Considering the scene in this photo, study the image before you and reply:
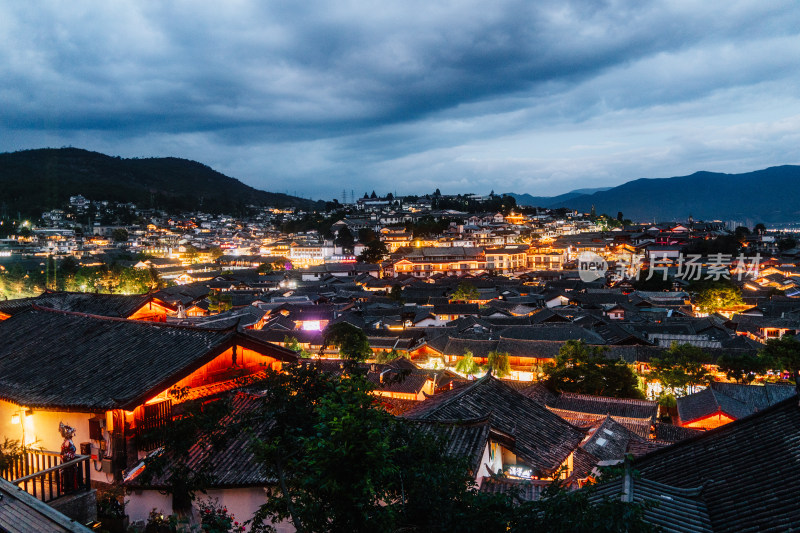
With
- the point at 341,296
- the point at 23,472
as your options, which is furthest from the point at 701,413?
the point at 341,296

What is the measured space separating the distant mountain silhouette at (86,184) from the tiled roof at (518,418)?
129 m

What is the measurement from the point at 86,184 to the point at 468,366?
147 meters

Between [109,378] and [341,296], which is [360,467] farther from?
[341,296]

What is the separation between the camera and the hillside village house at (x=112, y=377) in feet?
24.8

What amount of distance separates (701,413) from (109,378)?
22391mm

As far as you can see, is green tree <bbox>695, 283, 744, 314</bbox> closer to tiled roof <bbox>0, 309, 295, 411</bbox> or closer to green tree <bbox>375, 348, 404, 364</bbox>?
green tree <bbox>375, 348, 404, 364</bbox>

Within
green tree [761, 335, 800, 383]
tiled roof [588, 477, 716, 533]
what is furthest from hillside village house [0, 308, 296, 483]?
green tree [761, 335, 800, 383]

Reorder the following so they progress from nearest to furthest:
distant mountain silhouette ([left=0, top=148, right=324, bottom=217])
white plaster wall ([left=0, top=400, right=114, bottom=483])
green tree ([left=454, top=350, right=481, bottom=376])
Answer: white plaster wall ([left=0, top=400, right=114, bottom=483]), green tree ([left=454, top=350, right=481, bottom=376]), distant mountain silhouette ([left=0, top=148, right=324, bottom=217])

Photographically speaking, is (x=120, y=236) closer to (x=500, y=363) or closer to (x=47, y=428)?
(x=500, y=363)

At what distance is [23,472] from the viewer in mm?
6121

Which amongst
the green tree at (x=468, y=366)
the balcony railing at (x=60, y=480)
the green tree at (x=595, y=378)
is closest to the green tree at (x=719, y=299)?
the green tree at (x=595, y=378)

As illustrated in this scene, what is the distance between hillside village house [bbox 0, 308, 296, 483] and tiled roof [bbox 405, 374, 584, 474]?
11.2ft

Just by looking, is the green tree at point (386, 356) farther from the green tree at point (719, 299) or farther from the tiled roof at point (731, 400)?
the green tree at point (719, 299)

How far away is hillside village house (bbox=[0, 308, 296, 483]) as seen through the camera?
7.56 m
